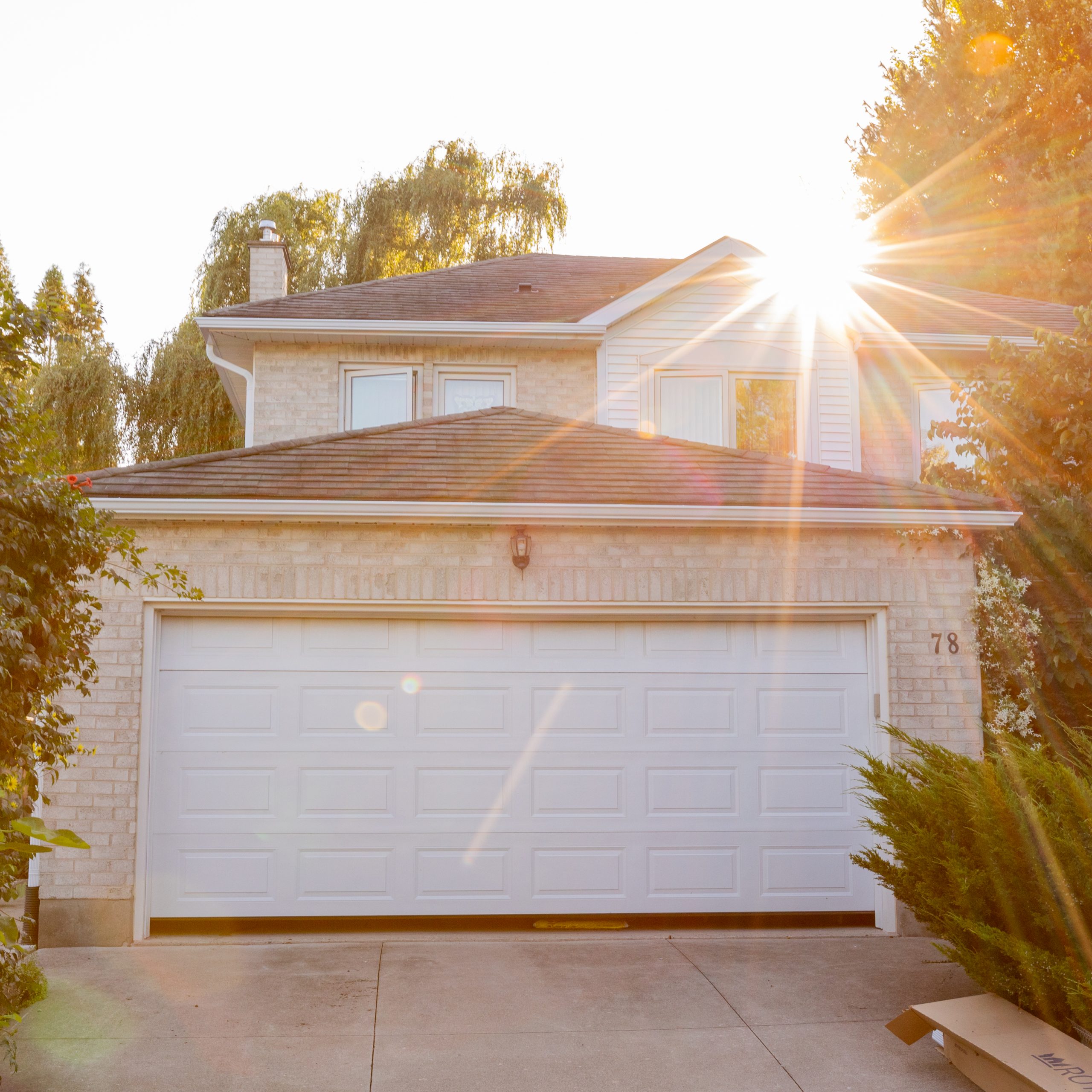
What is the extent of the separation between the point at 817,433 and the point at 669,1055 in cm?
854

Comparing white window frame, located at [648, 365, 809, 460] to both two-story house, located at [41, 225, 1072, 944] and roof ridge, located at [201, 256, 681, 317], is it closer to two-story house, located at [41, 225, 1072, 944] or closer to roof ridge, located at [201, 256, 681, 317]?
roof ridge, located at [201, 256, 681, 317]

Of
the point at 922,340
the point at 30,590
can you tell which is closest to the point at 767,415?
the point at 922,340

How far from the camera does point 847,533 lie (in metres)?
7.82

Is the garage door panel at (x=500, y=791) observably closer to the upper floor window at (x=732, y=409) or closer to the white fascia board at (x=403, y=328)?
the upper floor window at (x=732, y=409)

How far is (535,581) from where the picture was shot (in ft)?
25.0

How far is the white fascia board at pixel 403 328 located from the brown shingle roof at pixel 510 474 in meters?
3.43

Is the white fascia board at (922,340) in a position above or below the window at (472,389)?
above

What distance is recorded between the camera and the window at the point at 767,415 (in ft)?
40.1

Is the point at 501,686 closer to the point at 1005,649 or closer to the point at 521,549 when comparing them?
the point at 521,549

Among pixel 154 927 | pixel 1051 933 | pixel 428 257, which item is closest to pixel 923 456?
pixel 1051 933

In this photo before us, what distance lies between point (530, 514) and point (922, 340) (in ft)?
23.5

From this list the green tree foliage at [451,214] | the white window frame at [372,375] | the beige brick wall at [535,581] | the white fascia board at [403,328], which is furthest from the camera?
the green tree foliage at [451,214]

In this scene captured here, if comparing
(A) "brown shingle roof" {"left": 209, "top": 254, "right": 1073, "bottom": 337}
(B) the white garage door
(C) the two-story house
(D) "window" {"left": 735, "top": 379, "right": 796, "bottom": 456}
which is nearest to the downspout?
(A) "brown shingle roof" {"left": 209, "top": 254, "right": 1073, "bottom": 337}

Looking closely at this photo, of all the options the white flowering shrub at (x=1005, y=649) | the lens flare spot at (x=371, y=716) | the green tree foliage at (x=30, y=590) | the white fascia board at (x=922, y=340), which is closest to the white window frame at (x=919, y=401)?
the white fascia board at (x=922, y=340)
